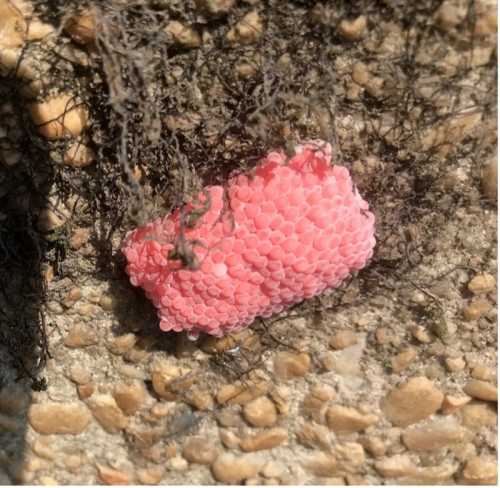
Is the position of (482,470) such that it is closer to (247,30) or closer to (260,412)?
(260,412)

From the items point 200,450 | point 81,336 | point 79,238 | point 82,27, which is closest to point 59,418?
point 81,336

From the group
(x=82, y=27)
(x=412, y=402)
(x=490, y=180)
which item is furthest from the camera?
(x=412, y=402)

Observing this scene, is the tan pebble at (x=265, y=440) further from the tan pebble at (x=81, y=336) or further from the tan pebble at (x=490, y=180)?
the tan pebble at (x=490, y=180)

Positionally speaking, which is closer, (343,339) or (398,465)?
(343,339)

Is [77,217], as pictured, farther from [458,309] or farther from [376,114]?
[458,309]

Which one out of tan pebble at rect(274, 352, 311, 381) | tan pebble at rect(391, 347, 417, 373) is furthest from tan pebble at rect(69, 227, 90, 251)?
tan pebble at rect(391, 347, 417, 373)

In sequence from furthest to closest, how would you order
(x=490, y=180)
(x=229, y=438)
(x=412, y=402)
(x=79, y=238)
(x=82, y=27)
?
(x=229, y=438) < (x=412, y=402) < (x=79, y=238) < (x=490, y=180) < (x=82, y=27)

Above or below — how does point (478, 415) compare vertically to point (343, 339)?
below
